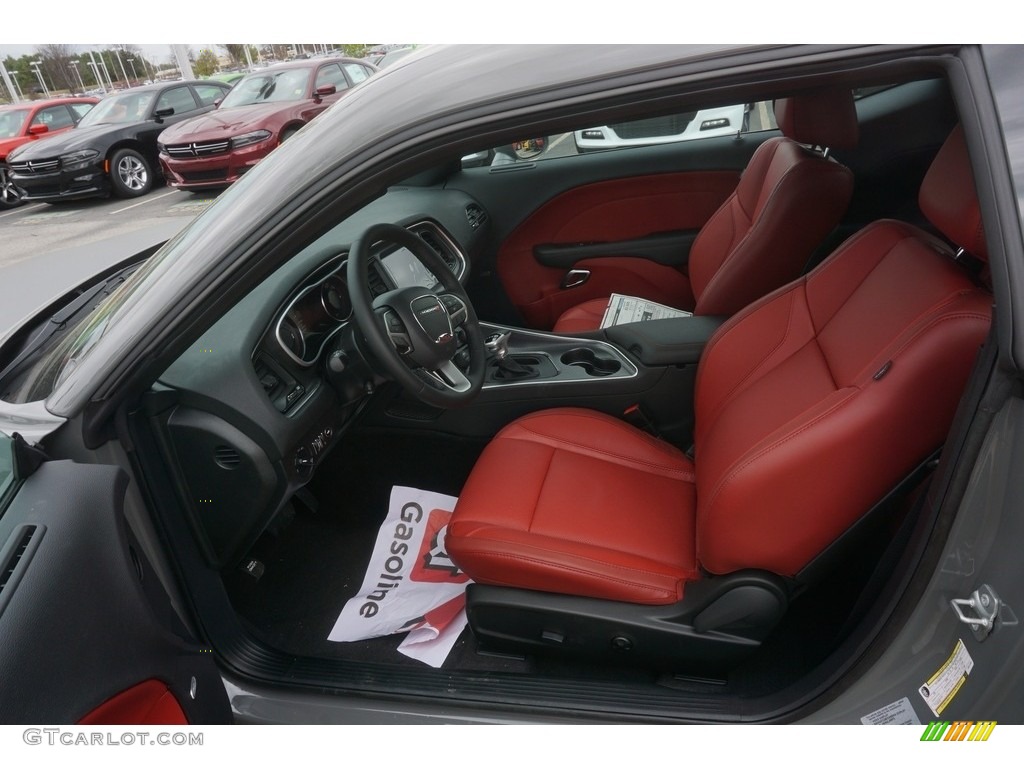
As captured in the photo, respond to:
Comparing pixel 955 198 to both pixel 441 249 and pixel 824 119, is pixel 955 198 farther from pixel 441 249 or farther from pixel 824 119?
pixel 441 249

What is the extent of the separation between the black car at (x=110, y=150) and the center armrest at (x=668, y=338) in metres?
7.40

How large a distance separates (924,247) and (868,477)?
46 cm

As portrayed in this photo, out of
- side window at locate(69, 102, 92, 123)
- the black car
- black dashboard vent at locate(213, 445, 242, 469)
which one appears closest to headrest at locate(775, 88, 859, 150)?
black dashboard vent at locate(213, 445, 242, 469)

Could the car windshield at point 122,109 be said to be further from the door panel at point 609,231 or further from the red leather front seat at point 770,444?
the red leather front seat at point 770,444

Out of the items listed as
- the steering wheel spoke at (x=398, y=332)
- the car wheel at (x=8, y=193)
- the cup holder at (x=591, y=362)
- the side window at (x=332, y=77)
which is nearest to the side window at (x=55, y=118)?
the car wheel at (x=8, y=193)

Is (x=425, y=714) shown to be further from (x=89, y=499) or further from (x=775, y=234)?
(x=775, y=234)

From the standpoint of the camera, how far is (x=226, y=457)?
1265mm

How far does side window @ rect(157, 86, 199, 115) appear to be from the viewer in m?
7.78

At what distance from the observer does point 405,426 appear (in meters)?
2.09

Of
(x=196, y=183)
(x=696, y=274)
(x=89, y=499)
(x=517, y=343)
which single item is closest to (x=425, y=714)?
(x=89, y=499)

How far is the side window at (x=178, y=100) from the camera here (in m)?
7.78

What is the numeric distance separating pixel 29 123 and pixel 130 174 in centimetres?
215

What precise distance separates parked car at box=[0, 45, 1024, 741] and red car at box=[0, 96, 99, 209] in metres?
8.24

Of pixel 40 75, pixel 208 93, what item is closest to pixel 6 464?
pixel 208 93
